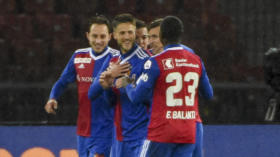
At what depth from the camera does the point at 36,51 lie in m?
7.83

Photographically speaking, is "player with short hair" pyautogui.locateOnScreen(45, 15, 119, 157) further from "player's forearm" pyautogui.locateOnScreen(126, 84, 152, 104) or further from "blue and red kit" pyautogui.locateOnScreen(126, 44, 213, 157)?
"blue and red kit" pyautogui.locateOnScreen(126, 44, 213, 157)

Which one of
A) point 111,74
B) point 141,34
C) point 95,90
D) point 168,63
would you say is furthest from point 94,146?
point 168,63

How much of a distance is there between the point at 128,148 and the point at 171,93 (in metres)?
0.78

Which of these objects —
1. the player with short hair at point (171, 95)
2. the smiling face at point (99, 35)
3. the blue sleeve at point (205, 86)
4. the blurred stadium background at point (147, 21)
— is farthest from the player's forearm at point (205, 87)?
the blurred stadium background at point (147, 21)

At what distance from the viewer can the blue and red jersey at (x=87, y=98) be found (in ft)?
14.2

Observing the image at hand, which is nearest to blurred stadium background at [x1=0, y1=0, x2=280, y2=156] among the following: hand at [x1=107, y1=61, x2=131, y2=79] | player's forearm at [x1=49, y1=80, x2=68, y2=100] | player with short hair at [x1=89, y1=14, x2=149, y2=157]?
player's forearm at [x1=49, y1=80, x2=68, y2=100]

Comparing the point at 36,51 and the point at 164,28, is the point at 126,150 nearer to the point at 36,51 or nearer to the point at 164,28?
the point at 164,28

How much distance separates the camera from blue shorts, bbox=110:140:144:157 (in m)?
3.79

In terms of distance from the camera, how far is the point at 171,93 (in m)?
3.24

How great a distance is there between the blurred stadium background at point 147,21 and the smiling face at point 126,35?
9.95ft

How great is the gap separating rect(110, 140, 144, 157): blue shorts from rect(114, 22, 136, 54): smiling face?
0.64 metres

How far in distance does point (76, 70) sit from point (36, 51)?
3411 mm

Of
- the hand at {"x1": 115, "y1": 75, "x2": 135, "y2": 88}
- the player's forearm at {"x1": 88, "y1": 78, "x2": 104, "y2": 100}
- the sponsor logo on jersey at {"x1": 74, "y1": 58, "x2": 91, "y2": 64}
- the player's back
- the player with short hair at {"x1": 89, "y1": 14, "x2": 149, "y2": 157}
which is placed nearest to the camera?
the player's back

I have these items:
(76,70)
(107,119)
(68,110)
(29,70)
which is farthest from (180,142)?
(29,70)
